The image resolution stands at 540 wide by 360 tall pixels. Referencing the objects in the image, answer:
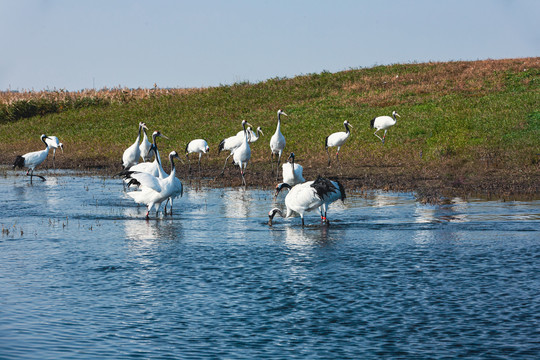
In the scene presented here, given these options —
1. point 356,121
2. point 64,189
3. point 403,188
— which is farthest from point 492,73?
point 64,189

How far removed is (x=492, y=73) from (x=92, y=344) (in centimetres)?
4540

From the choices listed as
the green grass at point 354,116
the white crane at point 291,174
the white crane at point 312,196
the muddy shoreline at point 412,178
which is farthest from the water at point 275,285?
the green grass at point 354,116

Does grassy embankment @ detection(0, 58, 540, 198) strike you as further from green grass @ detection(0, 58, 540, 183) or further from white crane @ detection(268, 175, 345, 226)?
white crane @ detection(268, 175, 345, 226)

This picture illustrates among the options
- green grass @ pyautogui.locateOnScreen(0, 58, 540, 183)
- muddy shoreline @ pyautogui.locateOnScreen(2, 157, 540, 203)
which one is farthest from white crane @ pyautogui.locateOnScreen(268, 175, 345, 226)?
green grass @ pyautogui.locateOnScreen(0, 58, 540, 183)

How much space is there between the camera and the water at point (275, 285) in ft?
23.9

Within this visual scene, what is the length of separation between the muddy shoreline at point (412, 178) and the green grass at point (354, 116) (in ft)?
3.71

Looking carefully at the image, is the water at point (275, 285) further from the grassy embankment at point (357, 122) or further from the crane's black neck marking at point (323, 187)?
the grassy embankment at point (357, 122)

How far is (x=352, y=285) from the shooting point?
9.50 m

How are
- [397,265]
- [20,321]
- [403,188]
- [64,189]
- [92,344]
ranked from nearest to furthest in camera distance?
1. [92,344]
2. [20,321]
3. [397,265]
4. [403,188]
5. [64,189]

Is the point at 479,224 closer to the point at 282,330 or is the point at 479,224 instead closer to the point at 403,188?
the point at 403,188

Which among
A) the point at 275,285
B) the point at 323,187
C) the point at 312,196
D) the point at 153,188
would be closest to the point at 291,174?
the point at 153,188

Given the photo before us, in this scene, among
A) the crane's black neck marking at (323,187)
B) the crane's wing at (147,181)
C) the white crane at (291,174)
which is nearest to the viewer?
the crane's black neck marking at (323,187)

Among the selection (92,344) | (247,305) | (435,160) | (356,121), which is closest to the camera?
(92,344)

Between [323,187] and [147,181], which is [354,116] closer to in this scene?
[147,181]
